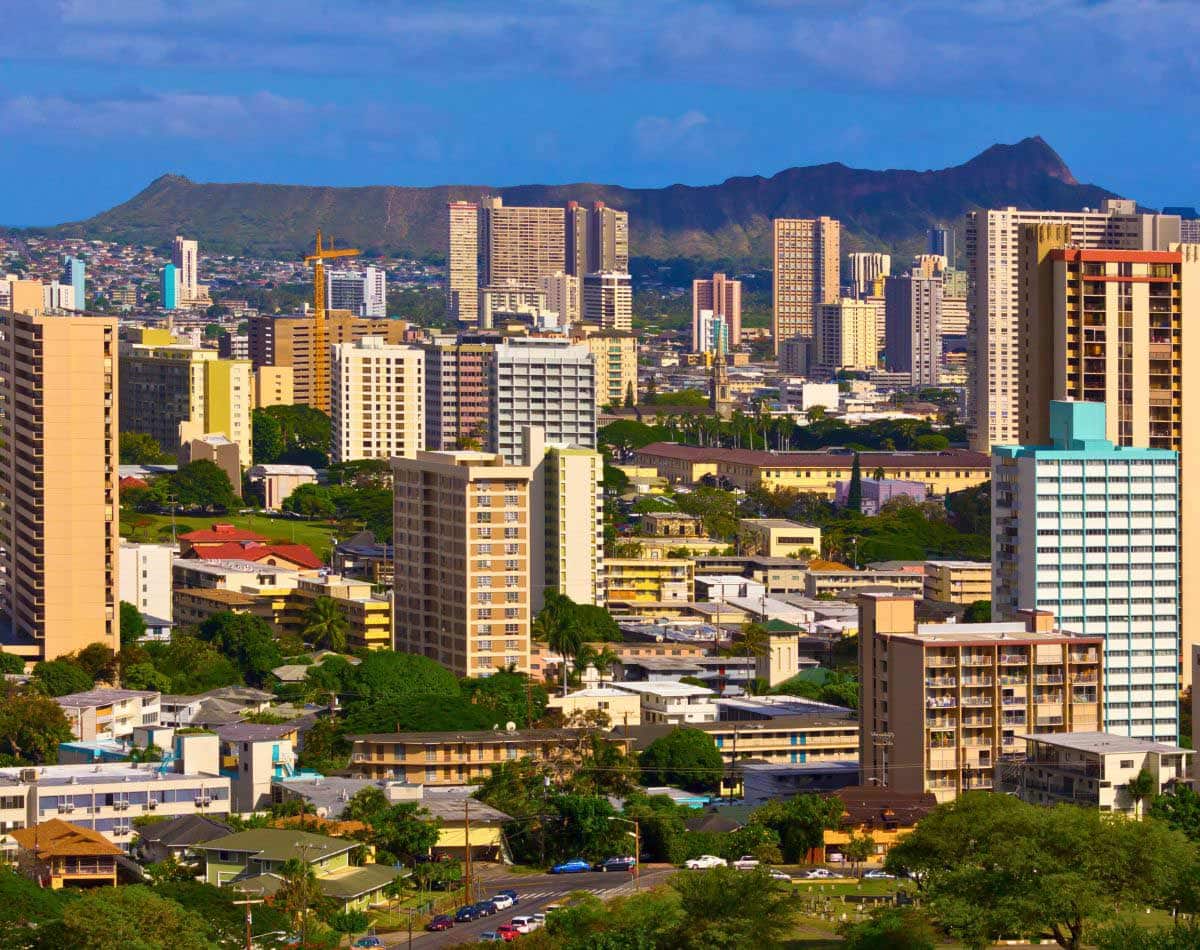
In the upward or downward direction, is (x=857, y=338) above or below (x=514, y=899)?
above

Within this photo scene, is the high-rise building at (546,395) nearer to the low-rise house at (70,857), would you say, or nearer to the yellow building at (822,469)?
the yellow building at (822,469)

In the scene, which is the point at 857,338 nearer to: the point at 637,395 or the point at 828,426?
the point at 637,395

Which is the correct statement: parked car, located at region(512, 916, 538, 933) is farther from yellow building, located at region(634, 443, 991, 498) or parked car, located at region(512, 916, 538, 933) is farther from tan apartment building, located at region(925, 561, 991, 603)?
yellow building, located at region(634, 443, 991, 498)

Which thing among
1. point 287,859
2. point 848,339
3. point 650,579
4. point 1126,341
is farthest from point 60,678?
point 848,339

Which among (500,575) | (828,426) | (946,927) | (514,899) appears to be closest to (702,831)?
(514,899)

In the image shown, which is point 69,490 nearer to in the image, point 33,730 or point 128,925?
point 33,730

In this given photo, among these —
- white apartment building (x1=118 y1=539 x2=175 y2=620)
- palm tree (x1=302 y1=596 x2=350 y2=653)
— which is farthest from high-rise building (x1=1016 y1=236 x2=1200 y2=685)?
white apartment building (x1=118 y1=539 x2=175 y2=620)

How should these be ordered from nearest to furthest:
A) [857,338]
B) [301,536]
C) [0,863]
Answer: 1. [0,863]
2. [301,536]
3. [857,338]
